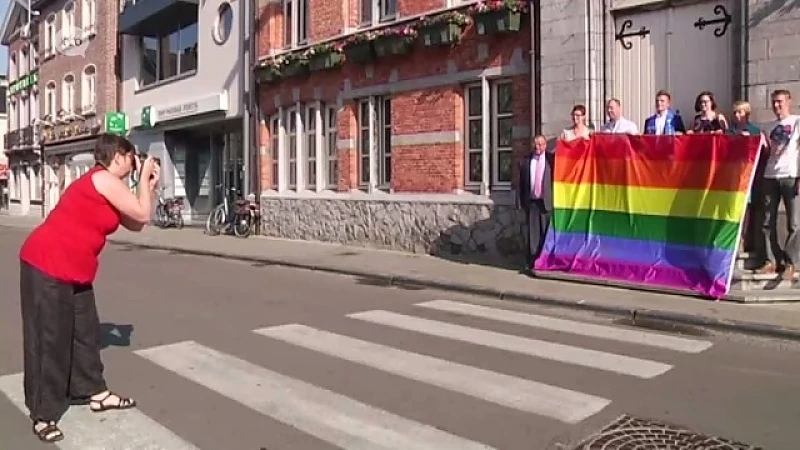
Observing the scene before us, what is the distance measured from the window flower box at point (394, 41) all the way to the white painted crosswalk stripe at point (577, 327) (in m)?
6.90

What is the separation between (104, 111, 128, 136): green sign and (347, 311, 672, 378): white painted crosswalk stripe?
891 inches

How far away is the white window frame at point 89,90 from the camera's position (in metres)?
32.0

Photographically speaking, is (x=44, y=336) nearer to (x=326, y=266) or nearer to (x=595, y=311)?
(x=595, y=311)

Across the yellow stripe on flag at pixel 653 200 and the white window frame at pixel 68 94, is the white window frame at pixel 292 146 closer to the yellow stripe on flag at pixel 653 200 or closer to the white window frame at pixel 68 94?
the yellow stripe on flag at pixel 653 200

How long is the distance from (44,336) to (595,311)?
20.0 ft

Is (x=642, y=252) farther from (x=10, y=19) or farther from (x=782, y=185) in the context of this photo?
(x=10, y=19)

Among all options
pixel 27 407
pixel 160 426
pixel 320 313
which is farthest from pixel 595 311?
pixel 27 407

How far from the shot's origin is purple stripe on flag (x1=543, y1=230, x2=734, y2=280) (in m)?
9.38

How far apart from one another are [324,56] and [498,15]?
17.7ft

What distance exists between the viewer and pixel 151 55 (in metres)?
29.1

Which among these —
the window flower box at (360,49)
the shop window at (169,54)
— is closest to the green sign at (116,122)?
the shop window at (169,54)

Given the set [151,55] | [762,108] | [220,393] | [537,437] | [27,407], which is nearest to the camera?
[537,437]

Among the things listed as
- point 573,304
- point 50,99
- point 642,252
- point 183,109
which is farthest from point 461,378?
point 50,99

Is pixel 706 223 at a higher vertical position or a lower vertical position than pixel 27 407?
higher
